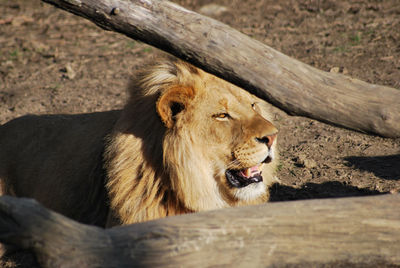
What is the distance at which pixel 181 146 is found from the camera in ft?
10.8

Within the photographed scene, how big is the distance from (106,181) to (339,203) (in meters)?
1.75

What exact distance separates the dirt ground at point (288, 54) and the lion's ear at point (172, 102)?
167 cm

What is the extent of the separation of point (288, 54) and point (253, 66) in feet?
14.8

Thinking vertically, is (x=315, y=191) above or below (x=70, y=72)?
above

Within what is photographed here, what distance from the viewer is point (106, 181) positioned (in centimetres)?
358

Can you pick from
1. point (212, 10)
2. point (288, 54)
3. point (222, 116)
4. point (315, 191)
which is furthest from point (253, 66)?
point (212, 10)

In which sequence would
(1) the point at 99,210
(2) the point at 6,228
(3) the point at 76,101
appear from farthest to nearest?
(3) the point at 76,101
(1) the point at 99,210
(2) the point at 6,228

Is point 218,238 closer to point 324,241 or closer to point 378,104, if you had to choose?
point 324,241

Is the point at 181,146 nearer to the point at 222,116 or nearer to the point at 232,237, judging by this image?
the point at 222,116

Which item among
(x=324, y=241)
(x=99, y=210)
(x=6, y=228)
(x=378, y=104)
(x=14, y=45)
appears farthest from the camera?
(x=14, y=45)

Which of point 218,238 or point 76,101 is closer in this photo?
point 218,238

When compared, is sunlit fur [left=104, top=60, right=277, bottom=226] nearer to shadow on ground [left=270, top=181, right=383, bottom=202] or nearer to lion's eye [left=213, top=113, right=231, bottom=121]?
lion's eye [left=213, top=113, right=231, bottom=121]

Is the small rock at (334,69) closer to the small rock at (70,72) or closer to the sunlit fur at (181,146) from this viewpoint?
the sunlit fur at (181,146)

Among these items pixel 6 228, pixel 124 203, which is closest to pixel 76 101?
pixel 124 203
